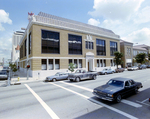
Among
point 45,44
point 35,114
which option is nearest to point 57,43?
point 45,44

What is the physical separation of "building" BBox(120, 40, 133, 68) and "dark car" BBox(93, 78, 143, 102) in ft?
122

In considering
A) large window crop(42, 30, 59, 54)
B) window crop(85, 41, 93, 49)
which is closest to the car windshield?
large window crop(42, 30, 59, 54)

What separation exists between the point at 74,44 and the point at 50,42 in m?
6.62

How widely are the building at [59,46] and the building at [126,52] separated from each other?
45.0 feet

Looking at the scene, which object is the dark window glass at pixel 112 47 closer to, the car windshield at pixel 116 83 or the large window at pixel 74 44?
the large window at pixel 74 44

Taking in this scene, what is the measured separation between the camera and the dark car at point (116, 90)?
6020mm

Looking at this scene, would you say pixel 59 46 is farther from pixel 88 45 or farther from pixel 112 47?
pixel 112 47

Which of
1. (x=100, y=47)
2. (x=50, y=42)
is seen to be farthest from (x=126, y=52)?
(x=50, y=42)

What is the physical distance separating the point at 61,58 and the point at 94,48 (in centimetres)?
1190

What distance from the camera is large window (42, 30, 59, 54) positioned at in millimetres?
21234

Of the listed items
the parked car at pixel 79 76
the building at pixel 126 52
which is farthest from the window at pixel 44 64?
the building at pixel 126 52

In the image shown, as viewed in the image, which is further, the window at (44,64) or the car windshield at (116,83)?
the window at (44,64)

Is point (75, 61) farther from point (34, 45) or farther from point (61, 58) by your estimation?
point (34, 45)

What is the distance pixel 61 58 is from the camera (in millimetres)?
23016
